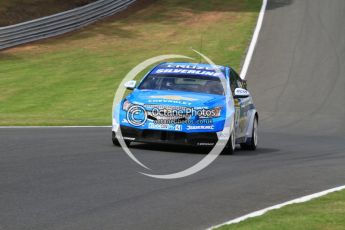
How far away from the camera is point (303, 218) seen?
7.63m

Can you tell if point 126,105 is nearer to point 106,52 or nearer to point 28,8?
point 106,52

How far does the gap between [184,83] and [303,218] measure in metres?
7.55

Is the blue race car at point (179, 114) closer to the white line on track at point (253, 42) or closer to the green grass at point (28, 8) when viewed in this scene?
the white line on track at point (253, 42)

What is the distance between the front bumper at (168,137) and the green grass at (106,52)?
10813mm

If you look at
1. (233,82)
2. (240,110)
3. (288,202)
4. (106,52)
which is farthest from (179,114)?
(106,52)

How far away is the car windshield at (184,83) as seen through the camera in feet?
48.6

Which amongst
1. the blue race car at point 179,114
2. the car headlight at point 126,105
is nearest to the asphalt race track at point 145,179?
the blue race car at point 179,114

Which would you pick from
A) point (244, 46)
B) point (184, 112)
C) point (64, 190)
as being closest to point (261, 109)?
point (244, 46)

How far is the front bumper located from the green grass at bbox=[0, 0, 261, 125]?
10.8 meters

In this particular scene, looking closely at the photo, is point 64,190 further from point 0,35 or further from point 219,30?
point 219,30

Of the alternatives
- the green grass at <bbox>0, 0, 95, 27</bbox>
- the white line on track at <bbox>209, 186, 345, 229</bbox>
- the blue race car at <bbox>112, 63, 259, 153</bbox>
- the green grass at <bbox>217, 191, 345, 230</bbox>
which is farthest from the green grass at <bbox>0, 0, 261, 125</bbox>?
the green grass at <bbox>217, 191, 345, 230</bbox>

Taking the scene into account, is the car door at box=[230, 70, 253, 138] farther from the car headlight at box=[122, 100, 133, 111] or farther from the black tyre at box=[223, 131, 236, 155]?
the car headlight at box=[122, 100, 133, 111]

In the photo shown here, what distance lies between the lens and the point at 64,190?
8.85 m

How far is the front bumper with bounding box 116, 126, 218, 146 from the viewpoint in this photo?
44.3 ft
